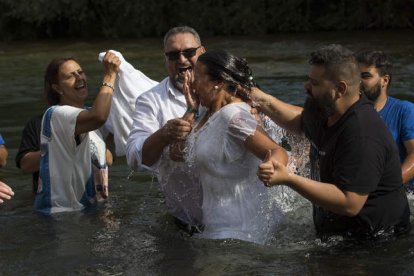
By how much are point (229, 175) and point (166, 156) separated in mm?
680

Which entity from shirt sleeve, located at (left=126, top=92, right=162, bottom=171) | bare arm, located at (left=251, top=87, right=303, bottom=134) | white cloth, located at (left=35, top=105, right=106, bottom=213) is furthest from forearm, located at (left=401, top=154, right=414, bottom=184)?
white cloth, located at (left=35, top=105, right=106, bottom=213)

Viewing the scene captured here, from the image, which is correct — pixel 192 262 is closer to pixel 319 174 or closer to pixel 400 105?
pixel 319 174

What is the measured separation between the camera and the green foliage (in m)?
24.8

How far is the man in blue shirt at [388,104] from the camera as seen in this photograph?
6473 mm

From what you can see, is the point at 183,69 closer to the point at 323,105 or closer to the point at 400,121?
the point at 323,105

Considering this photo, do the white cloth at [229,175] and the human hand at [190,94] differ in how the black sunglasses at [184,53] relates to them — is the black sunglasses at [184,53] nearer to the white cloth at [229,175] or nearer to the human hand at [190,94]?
the human hand at [190,94]

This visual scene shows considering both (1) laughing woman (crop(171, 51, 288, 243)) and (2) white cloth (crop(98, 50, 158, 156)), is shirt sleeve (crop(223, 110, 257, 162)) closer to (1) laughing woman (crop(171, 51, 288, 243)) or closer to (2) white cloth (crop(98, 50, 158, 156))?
(1) laughing woman (crop(171, 51, 288, 243))

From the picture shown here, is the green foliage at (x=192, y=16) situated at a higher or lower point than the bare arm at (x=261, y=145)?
lower

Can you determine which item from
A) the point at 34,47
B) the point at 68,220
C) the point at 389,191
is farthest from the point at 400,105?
the point at 34,47

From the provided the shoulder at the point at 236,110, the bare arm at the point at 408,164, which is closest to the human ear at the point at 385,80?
the bare arm at the point at 408,164

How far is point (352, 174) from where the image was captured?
5.08 metres

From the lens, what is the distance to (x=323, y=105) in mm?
5332

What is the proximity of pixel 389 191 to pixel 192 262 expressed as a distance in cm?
142

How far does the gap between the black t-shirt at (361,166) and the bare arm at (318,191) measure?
0.06 meters
